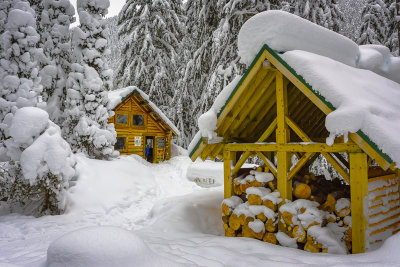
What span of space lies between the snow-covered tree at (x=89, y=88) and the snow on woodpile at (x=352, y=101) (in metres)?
12.9

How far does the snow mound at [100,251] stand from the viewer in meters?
3.75

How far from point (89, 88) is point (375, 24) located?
21003mm

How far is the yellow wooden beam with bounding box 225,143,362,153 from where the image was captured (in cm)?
471

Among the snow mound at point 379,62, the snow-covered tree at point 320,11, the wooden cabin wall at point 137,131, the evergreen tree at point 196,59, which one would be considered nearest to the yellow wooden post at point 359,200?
the snow mound at point 379,62

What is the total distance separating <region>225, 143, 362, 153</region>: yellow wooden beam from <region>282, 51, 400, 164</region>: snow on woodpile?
542 mm

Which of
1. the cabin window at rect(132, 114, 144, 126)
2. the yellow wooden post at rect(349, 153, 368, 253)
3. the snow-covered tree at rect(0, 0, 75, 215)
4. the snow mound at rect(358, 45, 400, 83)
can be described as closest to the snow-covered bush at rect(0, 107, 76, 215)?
the snow-covered tree at rect(0, 0, 75, 215)

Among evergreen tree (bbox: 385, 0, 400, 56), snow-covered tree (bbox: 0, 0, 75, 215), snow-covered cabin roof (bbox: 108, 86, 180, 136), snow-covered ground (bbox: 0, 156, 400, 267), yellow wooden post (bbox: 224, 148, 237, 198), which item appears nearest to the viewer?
snow-covered ground (bbox: 0, 156, 400, 267)

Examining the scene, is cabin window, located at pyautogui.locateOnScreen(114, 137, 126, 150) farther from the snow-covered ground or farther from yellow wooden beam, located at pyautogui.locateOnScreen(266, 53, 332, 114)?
yellow wooden beam, located at pyautogui.locateOnScreen(266, 53, 332, 114)

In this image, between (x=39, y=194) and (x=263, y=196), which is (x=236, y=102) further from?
(x=39, y=194)

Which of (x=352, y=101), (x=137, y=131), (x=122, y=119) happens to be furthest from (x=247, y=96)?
(x=137, y=131)

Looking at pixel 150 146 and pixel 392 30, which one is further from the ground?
pixel 392 30

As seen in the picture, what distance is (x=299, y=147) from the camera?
5.30 meters

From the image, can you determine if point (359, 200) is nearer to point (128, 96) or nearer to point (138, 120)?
point (128, 96)

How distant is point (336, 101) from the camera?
436cm
